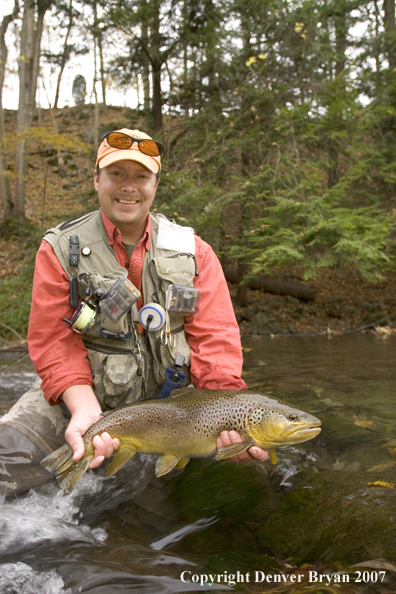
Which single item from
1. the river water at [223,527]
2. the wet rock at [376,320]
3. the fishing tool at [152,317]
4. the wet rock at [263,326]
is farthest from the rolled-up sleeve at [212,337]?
the wet rock at [376,320]

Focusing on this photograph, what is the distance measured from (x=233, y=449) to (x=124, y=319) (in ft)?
4.11

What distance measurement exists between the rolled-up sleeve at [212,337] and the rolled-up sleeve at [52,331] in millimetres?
836

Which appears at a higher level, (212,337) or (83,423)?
(212,337)

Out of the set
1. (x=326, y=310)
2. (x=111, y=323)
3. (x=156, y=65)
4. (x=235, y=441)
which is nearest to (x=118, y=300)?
(x=111, y=323)

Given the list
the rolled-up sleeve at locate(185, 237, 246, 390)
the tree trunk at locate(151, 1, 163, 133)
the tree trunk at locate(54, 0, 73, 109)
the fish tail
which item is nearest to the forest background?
the tree trunk at locate(151, 1, 163, 133)

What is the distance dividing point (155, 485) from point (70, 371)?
1.35m

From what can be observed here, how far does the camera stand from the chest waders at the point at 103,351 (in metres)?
3.55

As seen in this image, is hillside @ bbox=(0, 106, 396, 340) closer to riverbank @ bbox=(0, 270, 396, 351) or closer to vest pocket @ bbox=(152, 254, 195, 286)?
riverbank @ bbox=(0, 270, 396, 351)

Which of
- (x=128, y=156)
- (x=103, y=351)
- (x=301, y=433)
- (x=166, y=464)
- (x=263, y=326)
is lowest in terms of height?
(x=263, y=326)

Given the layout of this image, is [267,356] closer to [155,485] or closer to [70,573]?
[155,485]

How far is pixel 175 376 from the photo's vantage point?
372 cm

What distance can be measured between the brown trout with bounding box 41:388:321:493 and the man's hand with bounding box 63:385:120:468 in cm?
5

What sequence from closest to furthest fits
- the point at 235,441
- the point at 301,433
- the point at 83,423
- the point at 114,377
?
1. the point at 301,433
2. the point at 235,441
3. the point at 83,423
4. the point at 114,377

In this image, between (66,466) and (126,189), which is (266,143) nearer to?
(126,189)
